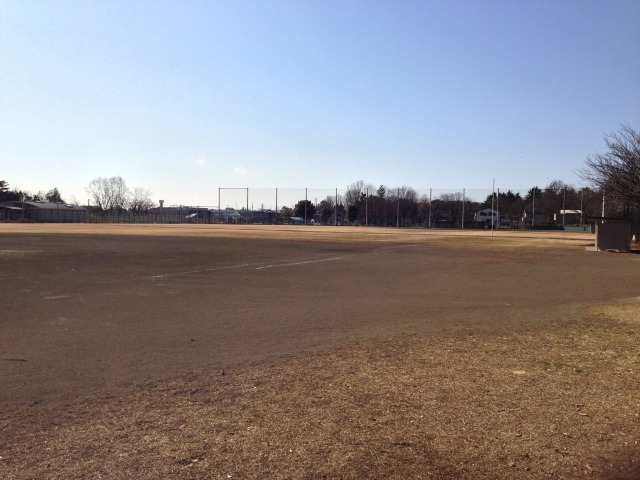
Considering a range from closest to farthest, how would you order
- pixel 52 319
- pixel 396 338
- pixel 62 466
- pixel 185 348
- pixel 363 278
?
pixel 62 466 → pixel 185 348 → pixel 396 338 → pixel 52 319 → pixel 363 278

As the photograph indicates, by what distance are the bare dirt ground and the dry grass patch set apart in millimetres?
20

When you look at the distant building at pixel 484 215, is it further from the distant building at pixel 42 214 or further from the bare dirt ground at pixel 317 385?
the bare dirt ground at pixel 317 385

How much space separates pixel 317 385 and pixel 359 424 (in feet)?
4.17

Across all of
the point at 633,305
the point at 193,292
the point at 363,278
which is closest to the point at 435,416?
the point at 633,305

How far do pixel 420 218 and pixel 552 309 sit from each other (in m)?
86.0

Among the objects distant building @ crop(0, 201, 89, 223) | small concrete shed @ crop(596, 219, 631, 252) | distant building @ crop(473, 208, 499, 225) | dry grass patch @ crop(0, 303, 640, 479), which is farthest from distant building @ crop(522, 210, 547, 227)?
dry grass patch @ crop(0, 303, 640, 479)

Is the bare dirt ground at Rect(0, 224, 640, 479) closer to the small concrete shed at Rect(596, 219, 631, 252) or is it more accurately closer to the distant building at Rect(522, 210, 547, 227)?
the small concrete shed at Rect(596, 219, 631, 252)

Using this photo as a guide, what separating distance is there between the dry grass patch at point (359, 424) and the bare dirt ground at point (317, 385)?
0.07 ft

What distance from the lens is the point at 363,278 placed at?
18734 mm

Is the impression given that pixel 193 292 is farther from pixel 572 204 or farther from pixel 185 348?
pixel 572 204

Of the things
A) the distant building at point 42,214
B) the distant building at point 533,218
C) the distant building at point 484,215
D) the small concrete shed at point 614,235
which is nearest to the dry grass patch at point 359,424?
the small concrete shed at point 614,235

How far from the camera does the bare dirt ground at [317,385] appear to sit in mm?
4500

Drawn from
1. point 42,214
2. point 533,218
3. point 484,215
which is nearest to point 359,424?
point 533,218

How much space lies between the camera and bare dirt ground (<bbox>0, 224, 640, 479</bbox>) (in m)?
4.50
